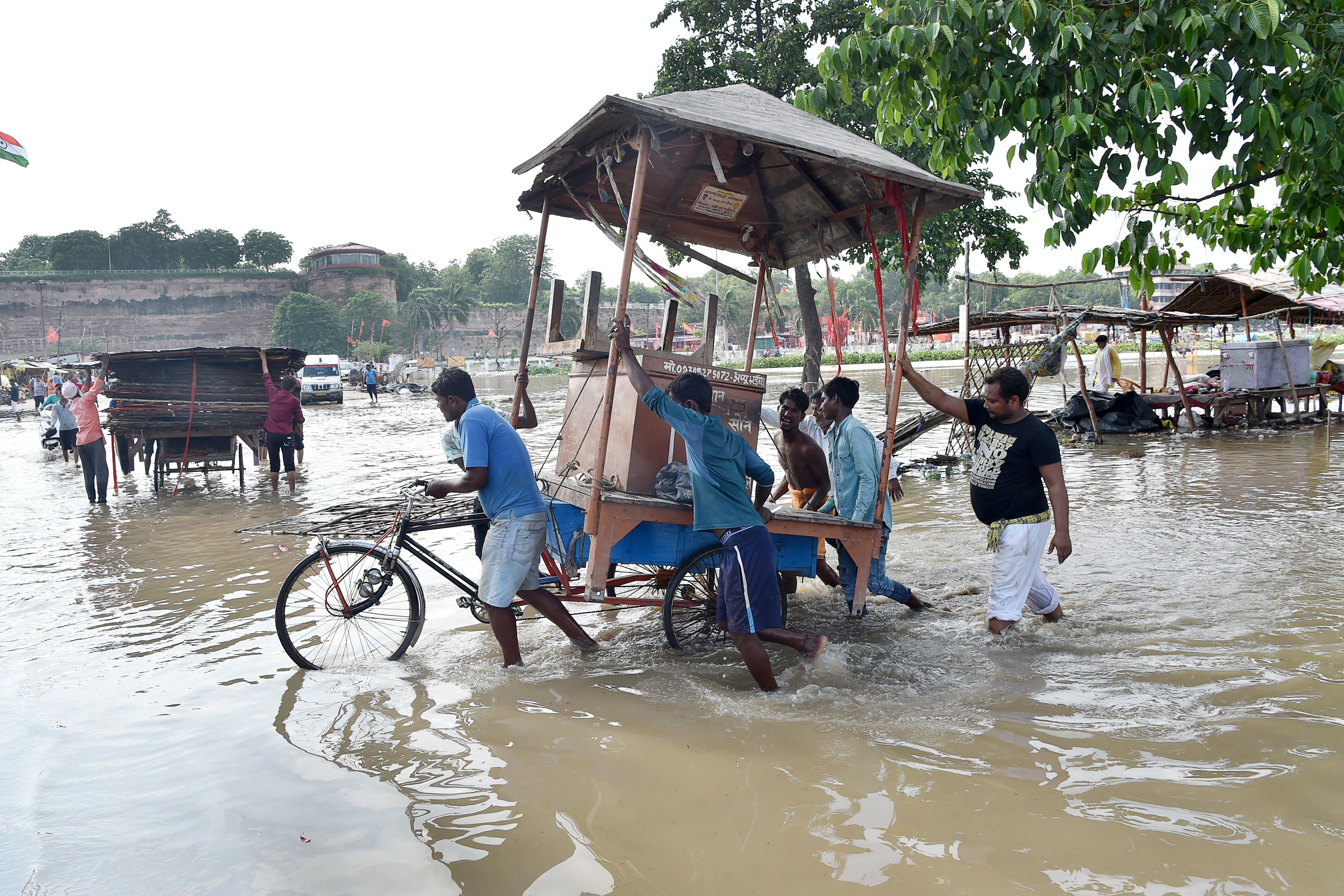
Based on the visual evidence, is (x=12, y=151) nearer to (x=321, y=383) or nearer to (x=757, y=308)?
(x=757, y=308)


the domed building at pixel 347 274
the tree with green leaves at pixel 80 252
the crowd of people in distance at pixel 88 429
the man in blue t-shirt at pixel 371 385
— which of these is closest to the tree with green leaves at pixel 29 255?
the tree with green leaves at pixel 80 252

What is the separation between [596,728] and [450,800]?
2.59 feet

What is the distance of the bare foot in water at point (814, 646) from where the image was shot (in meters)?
4.39

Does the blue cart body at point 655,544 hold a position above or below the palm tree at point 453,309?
below

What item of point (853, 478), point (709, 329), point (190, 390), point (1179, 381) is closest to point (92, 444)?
point (190, 390)

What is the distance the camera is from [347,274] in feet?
263

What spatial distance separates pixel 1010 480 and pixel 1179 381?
12644mm

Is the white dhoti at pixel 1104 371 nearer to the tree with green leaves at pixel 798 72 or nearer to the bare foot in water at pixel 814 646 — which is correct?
the tree with green leaves at pixel 798 72

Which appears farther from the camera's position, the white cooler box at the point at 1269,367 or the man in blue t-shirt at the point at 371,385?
the man in blue t-shirt at the point at 371,385

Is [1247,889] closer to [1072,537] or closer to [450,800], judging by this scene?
[450,800]

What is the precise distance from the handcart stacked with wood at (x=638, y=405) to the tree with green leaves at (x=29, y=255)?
10685cm

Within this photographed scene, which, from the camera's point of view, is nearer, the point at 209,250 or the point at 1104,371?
the point at 1104,371

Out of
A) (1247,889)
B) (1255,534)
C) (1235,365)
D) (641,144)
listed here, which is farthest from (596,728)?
(1235,365)

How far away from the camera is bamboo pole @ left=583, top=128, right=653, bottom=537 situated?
165 inches
